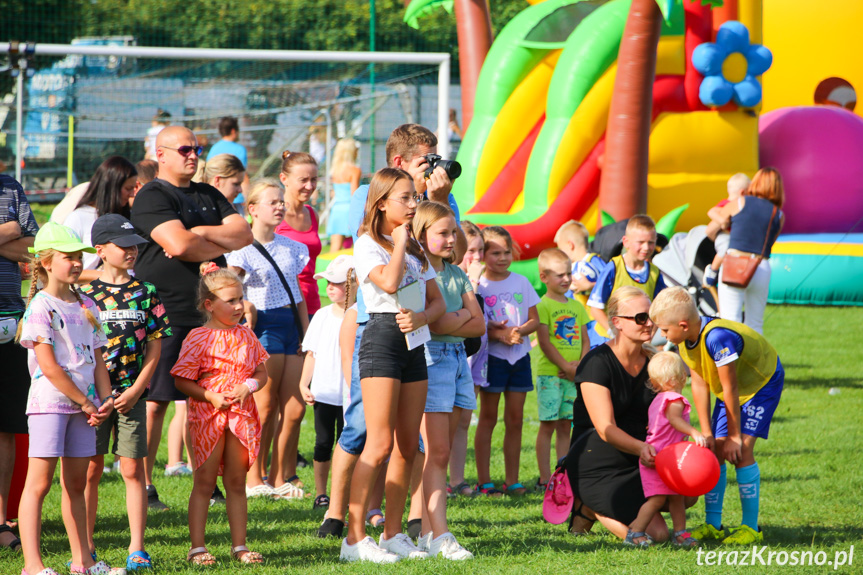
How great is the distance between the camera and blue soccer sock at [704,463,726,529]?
15.2 feet

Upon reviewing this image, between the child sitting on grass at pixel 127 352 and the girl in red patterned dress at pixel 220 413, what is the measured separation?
16cm

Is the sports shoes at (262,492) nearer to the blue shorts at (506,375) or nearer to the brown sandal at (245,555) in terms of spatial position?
the brown sandal at (245,555)

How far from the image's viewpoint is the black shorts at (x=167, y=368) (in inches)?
181

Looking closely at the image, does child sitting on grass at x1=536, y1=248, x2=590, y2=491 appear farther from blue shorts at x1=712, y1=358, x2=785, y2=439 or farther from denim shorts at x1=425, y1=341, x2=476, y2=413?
denim shorts at x1=425, y1=341, x2=476, y2=413

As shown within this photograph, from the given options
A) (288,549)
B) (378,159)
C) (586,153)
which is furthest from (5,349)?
(378,159)

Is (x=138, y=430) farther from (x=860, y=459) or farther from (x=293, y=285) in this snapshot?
(x=860, y=459)

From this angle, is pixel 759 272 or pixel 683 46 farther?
pixel 683 46

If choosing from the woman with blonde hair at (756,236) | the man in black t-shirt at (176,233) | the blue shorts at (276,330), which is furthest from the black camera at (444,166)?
the woman with blonde hair at (756,236)

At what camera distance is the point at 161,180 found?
459 centimetres

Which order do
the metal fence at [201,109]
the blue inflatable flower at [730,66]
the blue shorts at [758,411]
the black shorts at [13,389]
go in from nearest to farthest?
the black shorts at [13,389], the blue shorts at [758,411], the blue inflatable flower at [730,66], the metal fence at [201,109]

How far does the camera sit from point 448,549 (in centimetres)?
400

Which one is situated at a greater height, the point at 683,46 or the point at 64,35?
the point at 64,35

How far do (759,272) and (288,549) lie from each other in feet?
17.3

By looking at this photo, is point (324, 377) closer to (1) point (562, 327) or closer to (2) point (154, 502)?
(2) point (154, 502)
